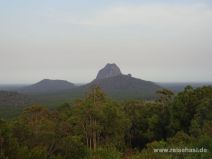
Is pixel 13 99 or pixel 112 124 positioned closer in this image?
pixel 112 124

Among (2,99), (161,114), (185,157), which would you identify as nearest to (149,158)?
(185,157)

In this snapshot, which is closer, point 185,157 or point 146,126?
point 185,157

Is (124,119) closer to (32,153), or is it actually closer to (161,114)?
(161,114)

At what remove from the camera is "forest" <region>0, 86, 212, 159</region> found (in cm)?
2098

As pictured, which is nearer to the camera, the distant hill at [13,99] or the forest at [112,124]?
the forest at [112,124]

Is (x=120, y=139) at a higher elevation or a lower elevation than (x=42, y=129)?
lower

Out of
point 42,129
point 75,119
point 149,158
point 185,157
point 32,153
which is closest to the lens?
point 149,158

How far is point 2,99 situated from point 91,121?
56.9 meters

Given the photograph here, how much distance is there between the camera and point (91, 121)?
29.6 m

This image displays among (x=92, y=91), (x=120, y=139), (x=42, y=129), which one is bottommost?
(x=120, y=139)

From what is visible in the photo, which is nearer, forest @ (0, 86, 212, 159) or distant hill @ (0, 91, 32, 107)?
forest @ (0, 86, 212, 159)

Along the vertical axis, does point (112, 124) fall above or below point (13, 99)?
below

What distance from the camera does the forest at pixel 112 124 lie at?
68.8ft

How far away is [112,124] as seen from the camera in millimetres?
30234
